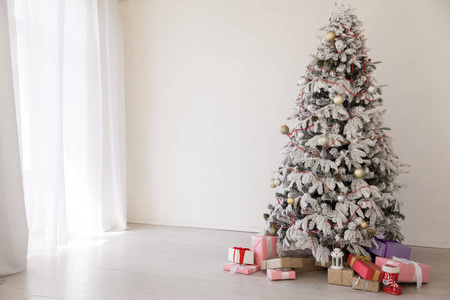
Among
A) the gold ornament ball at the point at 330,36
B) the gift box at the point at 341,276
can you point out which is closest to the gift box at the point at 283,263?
the gift box at the point at 341,276

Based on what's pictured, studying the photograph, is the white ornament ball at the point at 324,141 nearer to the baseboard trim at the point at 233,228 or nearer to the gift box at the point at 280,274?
the gift box at the point at 280,274

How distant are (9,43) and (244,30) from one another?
217 cm

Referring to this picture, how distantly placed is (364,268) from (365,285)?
0.11 metres

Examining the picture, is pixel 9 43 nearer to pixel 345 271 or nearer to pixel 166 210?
pixel 166 210

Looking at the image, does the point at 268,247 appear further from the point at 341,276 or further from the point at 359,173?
the point at 359,173

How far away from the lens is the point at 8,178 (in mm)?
3035

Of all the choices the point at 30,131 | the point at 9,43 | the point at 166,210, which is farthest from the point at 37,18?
the point at 166,210

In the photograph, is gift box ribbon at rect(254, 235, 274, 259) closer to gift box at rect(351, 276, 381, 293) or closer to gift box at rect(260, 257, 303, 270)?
gift box at rect(260, 257, 303, 270)

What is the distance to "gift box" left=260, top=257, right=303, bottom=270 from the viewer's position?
2.98m

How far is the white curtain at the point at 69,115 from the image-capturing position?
11.4ft

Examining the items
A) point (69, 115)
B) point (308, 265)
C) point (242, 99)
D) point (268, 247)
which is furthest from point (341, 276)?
point (69, 115)

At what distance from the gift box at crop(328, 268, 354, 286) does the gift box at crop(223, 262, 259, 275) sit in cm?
52

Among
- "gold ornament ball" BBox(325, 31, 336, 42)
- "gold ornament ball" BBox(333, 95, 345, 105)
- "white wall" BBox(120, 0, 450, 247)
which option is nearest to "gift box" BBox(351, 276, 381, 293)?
"gold ornament ball" BBox(333, 95, 345, 105)

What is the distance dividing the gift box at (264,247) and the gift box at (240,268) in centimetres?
8
